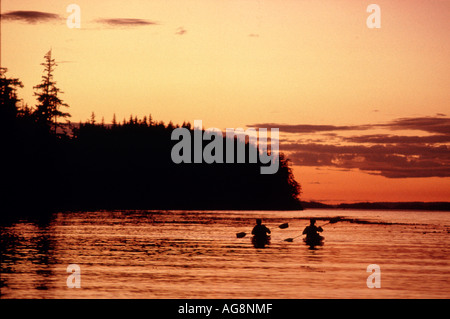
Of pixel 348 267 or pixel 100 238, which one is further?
pixel 100 238

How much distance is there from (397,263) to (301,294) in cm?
1830

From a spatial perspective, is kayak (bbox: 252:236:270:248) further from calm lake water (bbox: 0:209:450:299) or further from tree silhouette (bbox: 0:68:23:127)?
tree silhouette (bbox: 0:68:23:127)

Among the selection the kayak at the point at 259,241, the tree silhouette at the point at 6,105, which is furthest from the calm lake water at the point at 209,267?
the tree silhouette at the point at 6,105

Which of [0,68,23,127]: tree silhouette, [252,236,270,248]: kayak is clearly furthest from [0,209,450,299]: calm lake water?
[0,68,23,127]: tree silhouette

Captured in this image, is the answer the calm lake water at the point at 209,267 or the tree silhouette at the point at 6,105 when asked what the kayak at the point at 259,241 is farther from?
the tree silhouette at the point at 6,105

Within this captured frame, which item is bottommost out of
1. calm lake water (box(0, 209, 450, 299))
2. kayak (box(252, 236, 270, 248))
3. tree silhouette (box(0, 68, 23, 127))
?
calm lake water (box(0, 209, 450, 299))

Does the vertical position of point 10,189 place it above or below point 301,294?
above

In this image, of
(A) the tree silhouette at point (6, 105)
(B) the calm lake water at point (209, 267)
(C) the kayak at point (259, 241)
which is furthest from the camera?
(A) the tree silhouette at point (6, 105)

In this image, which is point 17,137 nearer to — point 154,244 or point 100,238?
point 100,238

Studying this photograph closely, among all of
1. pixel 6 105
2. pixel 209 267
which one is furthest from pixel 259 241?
pixel 6 105

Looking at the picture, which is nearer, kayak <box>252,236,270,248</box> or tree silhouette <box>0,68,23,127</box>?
kayak <box>252,236,270,248</box>
